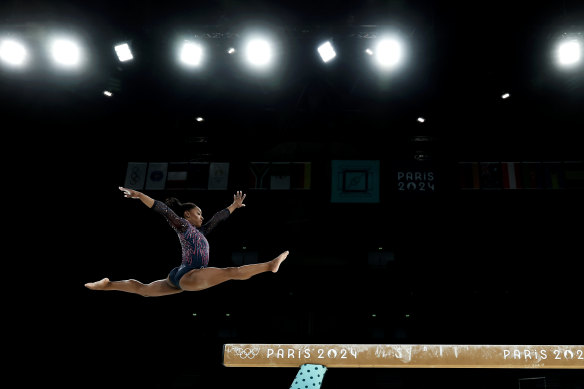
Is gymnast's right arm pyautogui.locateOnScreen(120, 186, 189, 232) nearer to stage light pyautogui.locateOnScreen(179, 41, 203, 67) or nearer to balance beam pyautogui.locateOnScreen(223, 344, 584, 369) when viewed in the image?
balance beam pyautogui.locateOnScreen(223, 344, 584, 369)

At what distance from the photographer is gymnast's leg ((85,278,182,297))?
3.38 metres

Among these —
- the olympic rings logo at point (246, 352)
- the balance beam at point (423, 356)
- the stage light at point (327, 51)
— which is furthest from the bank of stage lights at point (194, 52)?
the olympic rings logo at point (246, 352)

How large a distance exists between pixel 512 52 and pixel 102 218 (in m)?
6.57

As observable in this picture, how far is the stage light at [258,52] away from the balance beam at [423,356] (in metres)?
3.37

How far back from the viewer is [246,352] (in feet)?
15.9

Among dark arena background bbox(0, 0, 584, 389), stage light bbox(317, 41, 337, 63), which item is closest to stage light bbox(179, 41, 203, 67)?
dark arena background bbox(0, 0, 584, 389)

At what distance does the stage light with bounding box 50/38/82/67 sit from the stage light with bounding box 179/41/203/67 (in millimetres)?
1261

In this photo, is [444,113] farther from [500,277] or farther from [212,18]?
[212,18]

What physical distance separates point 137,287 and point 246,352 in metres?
1.92

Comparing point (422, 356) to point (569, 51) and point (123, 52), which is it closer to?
point (569, 51)

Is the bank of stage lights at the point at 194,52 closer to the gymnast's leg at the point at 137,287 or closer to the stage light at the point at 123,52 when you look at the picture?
the stage light at the point at 123,52

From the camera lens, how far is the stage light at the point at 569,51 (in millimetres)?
4715

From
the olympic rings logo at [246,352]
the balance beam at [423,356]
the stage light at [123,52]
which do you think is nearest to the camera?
the balance beam at [423,356]

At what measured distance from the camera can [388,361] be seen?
454 cm
